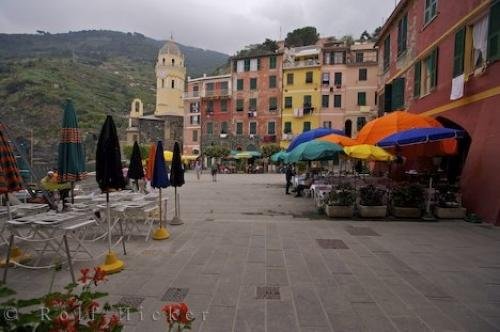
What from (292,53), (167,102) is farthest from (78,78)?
(292,53)

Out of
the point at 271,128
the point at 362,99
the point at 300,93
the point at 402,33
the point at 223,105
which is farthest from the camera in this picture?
the point at 223,105

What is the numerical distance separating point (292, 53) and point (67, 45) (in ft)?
445

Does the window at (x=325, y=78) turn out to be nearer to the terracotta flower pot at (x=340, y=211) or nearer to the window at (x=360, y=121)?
the window at (x=360, y=121)

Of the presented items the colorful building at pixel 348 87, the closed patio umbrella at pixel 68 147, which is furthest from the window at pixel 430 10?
the colorful building at pixel 348 87

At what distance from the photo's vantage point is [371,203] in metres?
8.96

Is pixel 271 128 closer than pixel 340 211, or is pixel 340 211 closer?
pixel 340 211

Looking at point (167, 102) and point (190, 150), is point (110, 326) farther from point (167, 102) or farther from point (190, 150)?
point (167, 102)

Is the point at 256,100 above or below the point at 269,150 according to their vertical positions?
above

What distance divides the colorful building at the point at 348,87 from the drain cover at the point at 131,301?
115 feet

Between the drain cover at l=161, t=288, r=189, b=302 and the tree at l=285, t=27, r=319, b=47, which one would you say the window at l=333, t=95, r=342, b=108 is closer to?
the tree at l=285, t=27, r=319, b=47

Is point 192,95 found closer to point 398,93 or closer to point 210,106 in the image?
point 210,106

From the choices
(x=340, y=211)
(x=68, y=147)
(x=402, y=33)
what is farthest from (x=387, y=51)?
(x=68, y=147)

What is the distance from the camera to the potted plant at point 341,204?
8883 mm

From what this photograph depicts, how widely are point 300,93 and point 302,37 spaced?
26.2m
